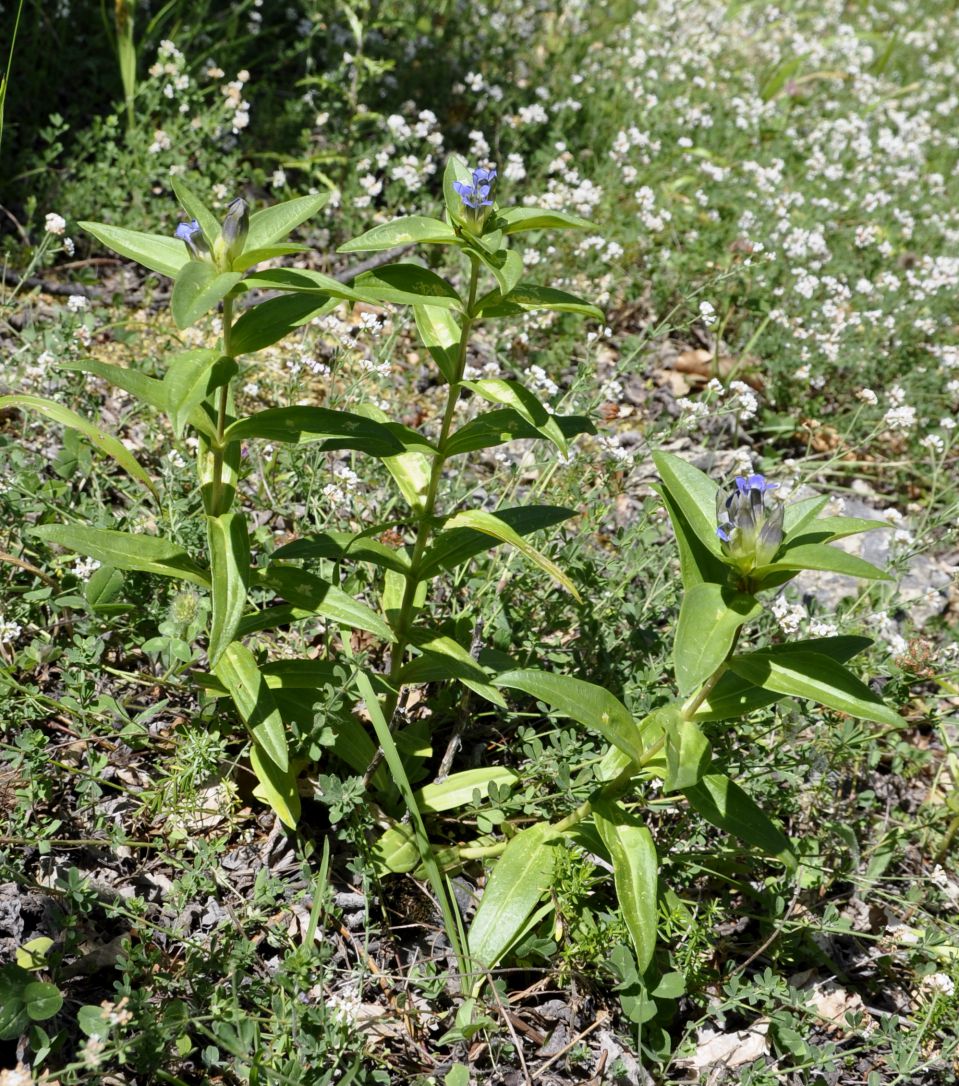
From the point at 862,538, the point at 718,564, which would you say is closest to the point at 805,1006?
the point at 718,564

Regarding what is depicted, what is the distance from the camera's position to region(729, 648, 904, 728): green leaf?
2.21 m

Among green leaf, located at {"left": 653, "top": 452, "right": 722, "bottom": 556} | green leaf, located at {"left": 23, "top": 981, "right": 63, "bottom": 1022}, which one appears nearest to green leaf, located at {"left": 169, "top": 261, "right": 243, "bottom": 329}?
green leaf, located at {"left": 653, "top": 452, "right": 722, "bottom": 556}

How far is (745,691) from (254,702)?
1158 millimetres

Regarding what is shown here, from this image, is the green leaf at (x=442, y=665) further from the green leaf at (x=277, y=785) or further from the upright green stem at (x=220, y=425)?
the upright green stem at (x=220, y=425)

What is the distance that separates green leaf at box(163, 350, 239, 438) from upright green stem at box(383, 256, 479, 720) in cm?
56

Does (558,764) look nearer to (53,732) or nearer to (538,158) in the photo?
(53,732)

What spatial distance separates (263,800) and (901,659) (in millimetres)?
2033

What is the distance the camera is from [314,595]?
100 inches

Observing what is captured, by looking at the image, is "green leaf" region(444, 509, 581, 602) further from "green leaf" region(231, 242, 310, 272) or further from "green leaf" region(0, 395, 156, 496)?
"green leaf" region(0, 395, 156, 496)

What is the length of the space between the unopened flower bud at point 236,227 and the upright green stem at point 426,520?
0.53 meters

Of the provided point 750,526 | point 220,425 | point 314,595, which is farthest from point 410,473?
point 750,526

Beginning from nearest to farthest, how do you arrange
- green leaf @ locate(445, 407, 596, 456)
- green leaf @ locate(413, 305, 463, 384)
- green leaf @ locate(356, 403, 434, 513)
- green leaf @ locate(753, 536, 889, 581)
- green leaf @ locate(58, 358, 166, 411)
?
green leaf @ locate(753, 536, 889, 581), green leaf @ locate(58, 358, 166, 411), green leaf @ locate(445, 407, 596, 456), green leaf @ locate(413, 305, 463, 384), green leaf @ locate(356, 403, 434, 513)

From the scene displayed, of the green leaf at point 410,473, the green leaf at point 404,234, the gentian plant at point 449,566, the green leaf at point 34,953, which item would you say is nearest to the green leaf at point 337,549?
the gentian plant at point 449,566

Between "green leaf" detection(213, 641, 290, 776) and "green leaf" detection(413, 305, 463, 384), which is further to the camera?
"green leaf" detection(413, 305, 463, 384)
